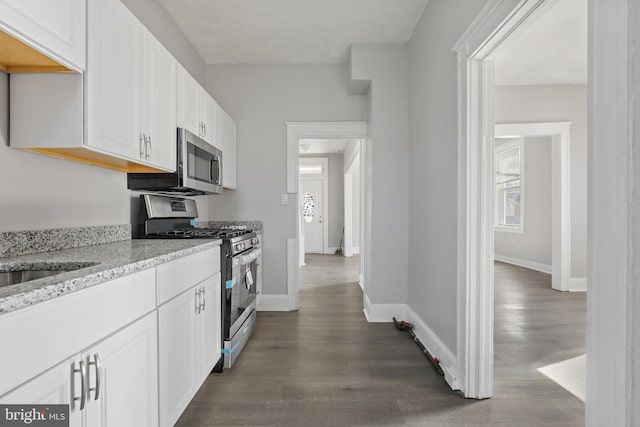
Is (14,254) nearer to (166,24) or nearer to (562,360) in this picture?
(166,24)

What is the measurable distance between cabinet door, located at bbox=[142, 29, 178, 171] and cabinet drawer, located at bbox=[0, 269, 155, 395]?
1025 mm

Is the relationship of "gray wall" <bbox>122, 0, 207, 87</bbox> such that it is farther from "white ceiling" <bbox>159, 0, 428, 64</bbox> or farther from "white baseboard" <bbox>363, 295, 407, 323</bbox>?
"white baseboard" <bbox>363, 295, 407, 323</bbox>

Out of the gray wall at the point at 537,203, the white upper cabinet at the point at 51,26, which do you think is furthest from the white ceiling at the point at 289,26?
the gray wall at the point at 537,203

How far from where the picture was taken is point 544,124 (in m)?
4.75

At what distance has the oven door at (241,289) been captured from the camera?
237cm

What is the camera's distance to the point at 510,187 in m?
7.31

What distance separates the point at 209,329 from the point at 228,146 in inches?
79.8

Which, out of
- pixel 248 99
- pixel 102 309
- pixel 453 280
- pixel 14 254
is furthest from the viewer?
pixel 248 99

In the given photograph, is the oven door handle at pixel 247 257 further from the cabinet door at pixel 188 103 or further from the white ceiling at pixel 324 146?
the white ceiling at pixel 324 146

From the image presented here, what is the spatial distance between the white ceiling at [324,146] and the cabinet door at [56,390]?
668cm

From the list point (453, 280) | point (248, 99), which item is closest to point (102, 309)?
point (453, 280)

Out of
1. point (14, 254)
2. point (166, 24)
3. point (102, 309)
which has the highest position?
point (166, 24)

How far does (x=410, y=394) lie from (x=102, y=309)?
5.69 ft

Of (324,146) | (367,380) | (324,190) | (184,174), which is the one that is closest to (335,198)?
(324,190)
